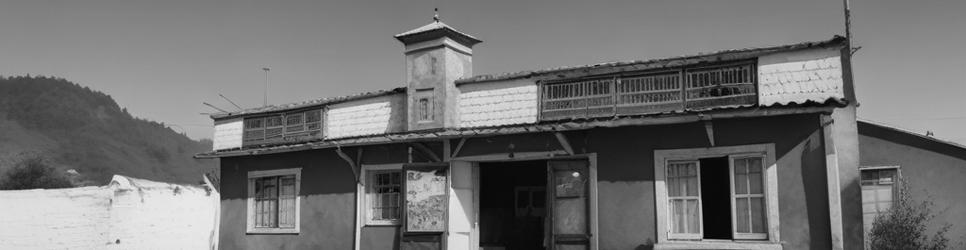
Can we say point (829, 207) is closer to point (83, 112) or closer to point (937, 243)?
point (937, 243)

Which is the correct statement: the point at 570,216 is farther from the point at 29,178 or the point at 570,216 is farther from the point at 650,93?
the point at 29,178

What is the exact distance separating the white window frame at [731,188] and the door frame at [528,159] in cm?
104

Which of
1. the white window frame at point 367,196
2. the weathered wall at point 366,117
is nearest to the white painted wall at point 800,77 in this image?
the white window frame at point 367,196

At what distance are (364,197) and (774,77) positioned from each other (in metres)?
8.05

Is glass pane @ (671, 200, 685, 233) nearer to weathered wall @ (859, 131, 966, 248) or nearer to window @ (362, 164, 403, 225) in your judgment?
window @ (362, 164, 403, 225)

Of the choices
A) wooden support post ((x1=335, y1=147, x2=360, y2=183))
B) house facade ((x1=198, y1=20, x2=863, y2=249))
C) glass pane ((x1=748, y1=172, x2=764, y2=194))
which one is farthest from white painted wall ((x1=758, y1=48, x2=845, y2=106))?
wooden support post ((x1=335, y1=147, x2=360, y2=183))

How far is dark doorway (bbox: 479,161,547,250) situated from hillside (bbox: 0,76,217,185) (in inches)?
2965

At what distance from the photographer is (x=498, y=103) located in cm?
1419

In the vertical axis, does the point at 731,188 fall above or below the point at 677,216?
above

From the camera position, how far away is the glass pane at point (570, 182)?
1268 centimetres

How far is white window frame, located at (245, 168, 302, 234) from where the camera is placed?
53.6 ft

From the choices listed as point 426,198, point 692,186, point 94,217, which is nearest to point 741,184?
point 692,186

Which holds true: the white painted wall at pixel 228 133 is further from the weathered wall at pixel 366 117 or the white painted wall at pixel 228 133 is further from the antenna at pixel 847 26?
the antenna at pixel 847 26

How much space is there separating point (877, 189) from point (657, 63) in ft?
26.1
